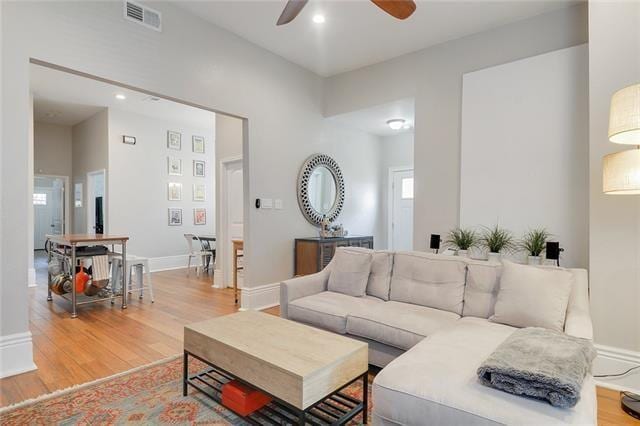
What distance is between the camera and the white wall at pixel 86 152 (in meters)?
6.66

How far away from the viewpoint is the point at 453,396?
1.39 m

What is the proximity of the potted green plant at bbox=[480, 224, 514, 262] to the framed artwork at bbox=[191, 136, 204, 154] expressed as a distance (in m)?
6.25

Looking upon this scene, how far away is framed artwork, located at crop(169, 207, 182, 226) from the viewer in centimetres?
731

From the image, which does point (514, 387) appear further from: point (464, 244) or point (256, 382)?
point (464, 244)

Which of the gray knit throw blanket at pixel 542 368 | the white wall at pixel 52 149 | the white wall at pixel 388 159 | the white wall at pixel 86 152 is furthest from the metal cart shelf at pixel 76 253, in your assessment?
the white wall at pixel 388 159

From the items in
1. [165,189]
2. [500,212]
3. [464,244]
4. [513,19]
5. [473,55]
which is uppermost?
[513,19]

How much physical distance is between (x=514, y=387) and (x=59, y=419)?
2348 millimetres

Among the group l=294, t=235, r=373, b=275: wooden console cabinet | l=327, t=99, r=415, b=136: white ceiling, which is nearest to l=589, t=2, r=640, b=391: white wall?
l=327, t=99, r=415, b=136: white ceiling

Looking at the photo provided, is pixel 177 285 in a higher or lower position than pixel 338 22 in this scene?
lower

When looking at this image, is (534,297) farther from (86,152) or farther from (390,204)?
(86,152)

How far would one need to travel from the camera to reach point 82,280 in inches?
161

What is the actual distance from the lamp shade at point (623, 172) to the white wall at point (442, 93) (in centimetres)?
181

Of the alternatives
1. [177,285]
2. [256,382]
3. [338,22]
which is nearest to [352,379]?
[256,382]

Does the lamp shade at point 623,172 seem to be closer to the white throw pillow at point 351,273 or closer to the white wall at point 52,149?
the white throw pillow at point 351,273
